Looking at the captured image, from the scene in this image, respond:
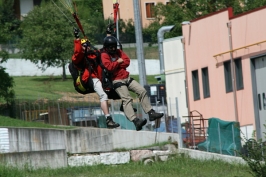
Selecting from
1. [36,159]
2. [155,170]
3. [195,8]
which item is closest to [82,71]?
[155,170]

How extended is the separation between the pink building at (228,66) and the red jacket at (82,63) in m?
13.1

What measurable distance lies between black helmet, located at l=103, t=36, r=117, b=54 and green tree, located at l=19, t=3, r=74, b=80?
196 ft

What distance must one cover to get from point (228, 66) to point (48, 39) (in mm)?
43134

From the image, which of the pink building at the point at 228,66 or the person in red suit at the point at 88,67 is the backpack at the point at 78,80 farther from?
the pink building at the point at 228,66

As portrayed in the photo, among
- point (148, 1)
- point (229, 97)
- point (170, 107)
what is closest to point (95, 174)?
point (170, 107)

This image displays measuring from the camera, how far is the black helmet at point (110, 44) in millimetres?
19391

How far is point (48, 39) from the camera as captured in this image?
79.9 meters

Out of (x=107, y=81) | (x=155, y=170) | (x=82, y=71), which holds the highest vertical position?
(x=82, y=71)

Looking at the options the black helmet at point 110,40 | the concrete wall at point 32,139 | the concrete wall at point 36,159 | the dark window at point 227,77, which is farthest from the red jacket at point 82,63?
the concrete wall at point 32,139

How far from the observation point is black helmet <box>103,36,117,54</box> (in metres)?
19.4

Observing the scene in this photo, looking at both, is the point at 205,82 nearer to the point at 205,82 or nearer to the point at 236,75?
the point at 205,82

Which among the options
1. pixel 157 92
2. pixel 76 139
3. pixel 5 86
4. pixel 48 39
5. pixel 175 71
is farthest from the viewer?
pixel 48 39

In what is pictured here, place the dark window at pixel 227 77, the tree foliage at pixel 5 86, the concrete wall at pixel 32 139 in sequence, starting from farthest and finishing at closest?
the tree foliage at pixel 5 86, the concrete wall at pixel 32 139, the dark window at pixel 227 77

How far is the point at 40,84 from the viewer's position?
7844cm
